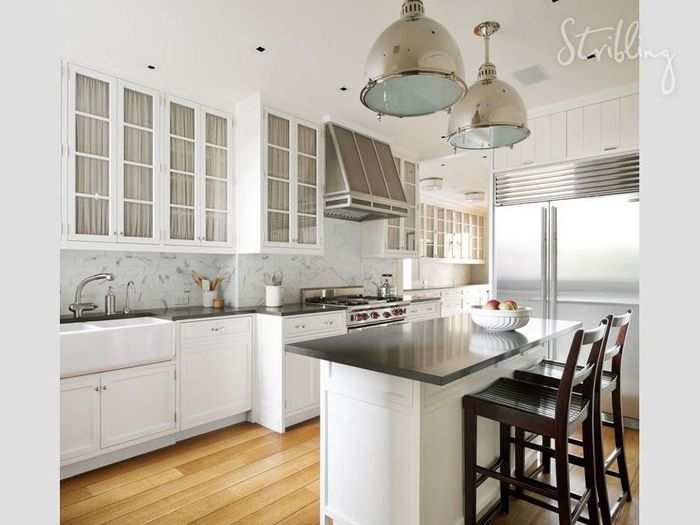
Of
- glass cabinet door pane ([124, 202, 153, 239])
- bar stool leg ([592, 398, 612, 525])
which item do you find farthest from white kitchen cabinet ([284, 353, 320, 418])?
bar stool leg ([592, 398, 612, 525])

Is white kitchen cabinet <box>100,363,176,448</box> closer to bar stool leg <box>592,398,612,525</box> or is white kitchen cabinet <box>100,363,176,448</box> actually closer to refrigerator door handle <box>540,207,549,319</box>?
bar stool leg <box>592,398,612,525</box>

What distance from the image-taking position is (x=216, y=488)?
235 cm

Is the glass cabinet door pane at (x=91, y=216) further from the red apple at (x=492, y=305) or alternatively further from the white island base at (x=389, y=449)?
the red apple at (x=492, y=305)

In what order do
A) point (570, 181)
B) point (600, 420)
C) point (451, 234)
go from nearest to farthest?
point (600, 420), point (570, 181), point (451, 234)

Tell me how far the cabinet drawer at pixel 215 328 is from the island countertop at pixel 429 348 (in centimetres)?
139

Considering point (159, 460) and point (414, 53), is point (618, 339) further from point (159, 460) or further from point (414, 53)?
point (159, 460)

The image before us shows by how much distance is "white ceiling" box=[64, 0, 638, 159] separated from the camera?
7.50 ft

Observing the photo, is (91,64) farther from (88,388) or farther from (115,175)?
(88,388)

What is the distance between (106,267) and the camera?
314 cm

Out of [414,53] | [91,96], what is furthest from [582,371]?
[91,96]

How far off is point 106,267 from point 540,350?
10.2 feet

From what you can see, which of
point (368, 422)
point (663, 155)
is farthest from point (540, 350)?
point (663, 155)

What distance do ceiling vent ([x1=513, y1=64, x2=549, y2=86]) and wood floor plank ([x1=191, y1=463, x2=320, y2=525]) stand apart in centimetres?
305

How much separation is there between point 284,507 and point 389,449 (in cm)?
86
